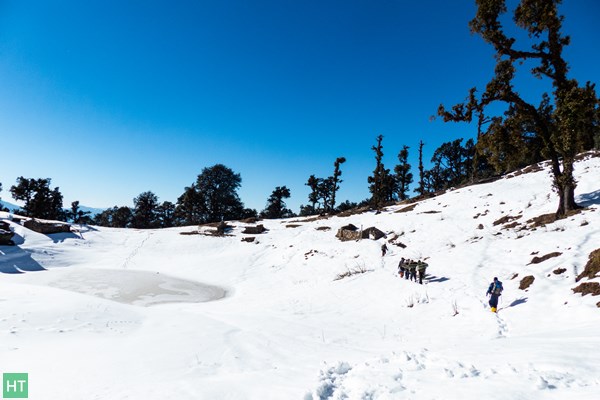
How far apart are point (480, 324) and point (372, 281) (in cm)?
785

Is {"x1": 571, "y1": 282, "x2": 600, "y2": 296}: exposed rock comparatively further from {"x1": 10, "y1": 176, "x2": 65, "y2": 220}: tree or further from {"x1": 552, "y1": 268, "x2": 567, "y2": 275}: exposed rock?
{"x1": 10, "y1": 176, "x2": 65, "y2": 220}: tree

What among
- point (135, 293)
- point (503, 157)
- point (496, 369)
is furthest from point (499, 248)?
point (135, 293)

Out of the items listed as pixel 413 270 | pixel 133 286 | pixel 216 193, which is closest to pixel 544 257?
pixel 413 270

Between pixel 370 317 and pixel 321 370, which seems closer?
pixel 321 370

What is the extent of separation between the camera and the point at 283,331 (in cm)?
1084

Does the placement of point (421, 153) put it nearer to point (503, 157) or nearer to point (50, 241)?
point (503, 157)

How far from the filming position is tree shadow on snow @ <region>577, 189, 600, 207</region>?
16.5 metres

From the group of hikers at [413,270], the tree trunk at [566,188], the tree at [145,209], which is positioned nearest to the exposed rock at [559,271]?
the group of hikers at [413,270]

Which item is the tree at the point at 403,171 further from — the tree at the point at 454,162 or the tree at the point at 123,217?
the tree at the point at 123,217

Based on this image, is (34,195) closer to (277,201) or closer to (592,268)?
(277,201)
